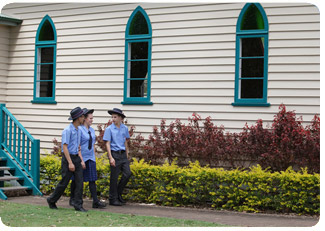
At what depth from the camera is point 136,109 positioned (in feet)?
41.9

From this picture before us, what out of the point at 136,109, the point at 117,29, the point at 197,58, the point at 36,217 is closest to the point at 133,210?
the point at 36,217

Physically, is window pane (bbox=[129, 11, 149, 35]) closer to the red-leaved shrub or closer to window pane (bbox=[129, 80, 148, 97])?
window pane (bbox=[129, 80, 148, 97])

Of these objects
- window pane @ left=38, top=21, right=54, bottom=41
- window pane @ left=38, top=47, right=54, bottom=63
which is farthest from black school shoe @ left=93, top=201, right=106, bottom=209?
window pane @ left=38, top=21, right=54, bottom=41

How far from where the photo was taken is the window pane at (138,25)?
12.8 metres

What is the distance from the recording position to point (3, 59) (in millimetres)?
15203

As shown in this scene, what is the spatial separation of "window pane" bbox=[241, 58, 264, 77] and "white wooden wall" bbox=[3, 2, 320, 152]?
0.25 meters

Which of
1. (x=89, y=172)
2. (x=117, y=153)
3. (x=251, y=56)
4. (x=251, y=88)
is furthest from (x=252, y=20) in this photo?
(x=89, y=172)

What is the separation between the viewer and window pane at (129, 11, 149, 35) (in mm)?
12828

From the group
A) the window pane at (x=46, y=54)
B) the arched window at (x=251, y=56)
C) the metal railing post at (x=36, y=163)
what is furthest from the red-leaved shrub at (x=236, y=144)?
the window pane at (x=46, y=54)

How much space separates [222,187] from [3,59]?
323 inches

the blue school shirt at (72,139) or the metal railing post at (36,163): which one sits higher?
the blue school shirt at (72,139)

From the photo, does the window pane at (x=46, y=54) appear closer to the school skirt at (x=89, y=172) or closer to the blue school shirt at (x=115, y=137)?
the blue school shirt at (x=115, y=137)

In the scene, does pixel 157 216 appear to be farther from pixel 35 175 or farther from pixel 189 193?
pixel 35 175

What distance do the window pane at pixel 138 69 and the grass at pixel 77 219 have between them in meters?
4.20
